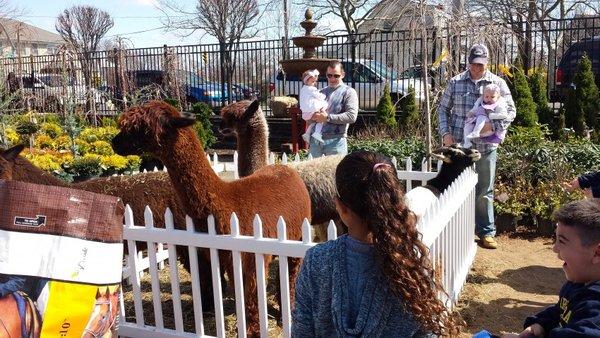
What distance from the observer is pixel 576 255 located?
212cm

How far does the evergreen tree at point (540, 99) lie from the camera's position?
11258mm

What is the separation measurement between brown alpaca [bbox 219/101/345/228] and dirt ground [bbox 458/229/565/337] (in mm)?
1469

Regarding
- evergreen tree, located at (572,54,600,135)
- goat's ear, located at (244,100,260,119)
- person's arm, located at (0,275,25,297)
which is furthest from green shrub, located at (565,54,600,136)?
person's arm, located at (0,275,25,297)

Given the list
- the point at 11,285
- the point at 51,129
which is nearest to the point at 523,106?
the point at 51,129

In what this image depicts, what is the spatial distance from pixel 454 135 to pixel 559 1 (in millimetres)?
29316

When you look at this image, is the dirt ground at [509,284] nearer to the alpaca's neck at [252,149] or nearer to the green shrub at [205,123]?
the alpaca's neck at [252,149]

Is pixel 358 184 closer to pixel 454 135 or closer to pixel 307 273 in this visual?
pixel 307 273

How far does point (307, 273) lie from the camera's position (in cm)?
191

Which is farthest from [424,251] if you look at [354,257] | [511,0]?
[511,0]

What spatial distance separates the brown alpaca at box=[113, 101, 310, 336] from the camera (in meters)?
3.50

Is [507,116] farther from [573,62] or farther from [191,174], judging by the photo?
[573,62]

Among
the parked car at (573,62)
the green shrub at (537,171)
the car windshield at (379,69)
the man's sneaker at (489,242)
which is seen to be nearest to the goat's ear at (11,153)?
the man's sneaker at (489,242)

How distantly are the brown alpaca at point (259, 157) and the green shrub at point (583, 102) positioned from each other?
7.32 meters

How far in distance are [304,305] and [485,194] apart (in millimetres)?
4414
